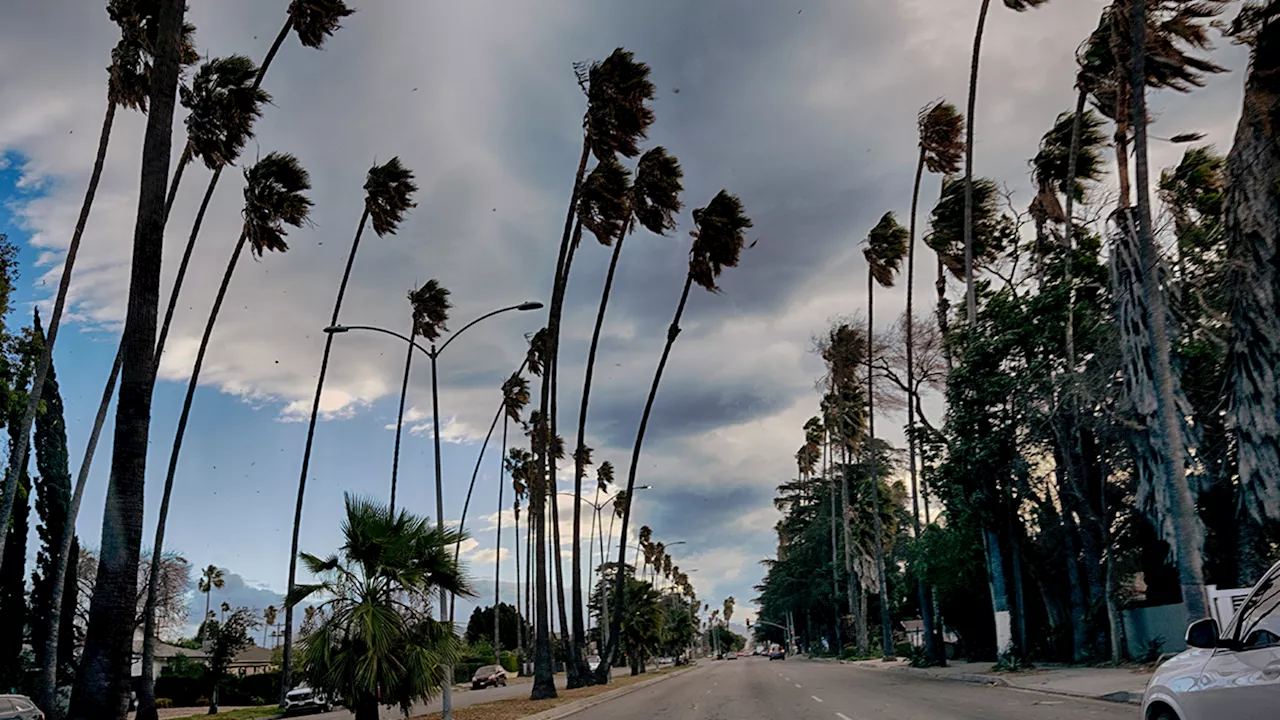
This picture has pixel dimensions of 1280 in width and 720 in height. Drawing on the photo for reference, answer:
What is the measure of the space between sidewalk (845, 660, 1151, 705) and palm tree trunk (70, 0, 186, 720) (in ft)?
54.4

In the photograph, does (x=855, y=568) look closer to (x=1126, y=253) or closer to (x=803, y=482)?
(x=803, y=482)

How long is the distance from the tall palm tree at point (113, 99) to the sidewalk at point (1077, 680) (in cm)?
2825

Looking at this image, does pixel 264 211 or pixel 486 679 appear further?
pixel 486 679

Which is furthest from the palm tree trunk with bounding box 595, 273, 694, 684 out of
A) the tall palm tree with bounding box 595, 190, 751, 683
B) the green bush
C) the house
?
the green bush

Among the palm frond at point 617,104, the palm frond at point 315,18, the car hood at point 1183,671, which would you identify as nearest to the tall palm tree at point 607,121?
the palm frond at point 617,104

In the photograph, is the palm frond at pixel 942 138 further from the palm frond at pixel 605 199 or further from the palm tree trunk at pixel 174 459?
the palm tree trunk at pixel 174 459

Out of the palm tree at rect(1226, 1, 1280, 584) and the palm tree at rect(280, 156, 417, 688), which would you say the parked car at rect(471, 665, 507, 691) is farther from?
the palm tree at rect(1226, 1, 1280, 584)

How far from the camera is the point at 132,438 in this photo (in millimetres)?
12172

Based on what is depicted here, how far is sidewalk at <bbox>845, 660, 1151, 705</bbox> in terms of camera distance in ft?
59.3

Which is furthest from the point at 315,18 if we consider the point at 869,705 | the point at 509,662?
the point at 509,662

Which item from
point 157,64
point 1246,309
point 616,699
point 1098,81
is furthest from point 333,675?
point 1098,81

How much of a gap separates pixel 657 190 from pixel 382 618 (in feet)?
82.9

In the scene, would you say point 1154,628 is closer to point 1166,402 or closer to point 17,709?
point 1166,402

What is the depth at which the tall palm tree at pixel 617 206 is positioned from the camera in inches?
1414
